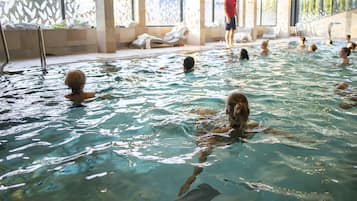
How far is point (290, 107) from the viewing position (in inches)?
197

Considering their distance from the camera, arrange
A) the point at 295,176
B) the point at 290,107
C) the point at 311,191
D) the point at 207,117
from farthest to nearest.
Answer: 1. the point at 290,107
2. the point at 207,117
3. the point at 295,176
4. the point at 311,191

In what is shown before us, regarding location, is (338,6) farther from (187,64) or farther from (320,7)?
(187,64)

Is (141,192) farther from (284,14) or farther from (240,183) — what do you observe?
(284,14)

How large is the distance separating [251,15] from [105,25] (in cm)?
1098

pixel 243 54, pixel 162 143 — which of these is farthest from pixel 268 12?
pixel 162 143

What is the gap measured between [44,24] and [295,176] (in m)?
11.0

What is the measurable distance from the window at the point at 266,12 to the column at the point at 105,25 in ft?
48.2

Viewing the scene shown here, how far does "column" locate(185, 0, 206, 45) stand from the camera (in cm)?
1623

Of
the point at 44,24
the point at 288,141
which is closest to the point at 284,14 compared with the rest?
the point at 44,24

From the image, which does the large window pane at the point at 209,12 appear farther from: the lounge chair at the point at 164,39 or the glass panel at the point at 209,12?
the lounge chair at the point at 164,39

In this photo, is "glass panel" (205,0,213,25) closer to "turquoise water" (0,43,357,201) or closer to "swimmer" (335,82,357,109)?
"turquoise water" (0,43,357,201)

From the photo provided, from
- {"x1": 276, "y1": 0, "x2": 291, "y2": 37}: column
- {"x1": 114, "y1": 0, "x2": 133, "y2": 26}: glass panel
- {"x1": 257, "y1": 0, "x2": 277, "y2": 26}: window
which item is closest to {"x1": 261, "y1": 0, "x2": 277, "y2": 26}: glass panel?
{"x1": 257, "y1": 0, "x2": 277, "y2": 26}: window

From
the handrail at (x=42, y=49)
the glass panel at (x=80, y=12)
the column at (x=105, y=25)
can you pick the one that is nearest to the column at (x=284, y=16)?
the glass panel at (x=80, y=12)

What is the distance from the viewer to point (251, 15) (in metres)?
Result: 20.7
